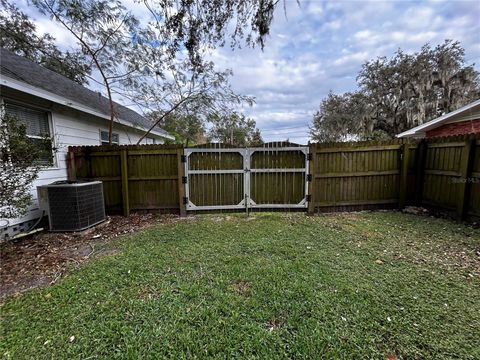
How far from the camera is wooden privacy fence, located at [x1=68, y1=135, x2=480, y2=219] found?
494cm

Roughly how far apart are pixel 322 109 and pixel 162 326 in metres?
22.5

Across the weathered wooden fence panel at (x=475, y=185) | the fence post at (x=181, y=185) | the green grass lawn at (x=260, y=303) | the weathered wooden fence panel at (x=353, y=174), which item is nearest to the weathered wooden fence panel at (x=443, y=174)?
the weathered wooden fence panel at (x=475, y=185)

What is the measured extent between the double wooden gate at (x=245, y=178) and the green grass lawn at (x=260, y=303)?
169cm

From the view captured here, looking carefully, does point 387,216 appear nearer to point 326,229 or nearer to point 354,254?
point 326,229

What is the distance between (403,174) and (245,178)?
368 centimetres

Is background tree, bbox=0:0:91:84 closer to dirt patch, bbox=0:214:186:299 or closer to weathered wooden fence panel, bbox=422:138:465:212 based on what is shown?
dirt patch, bbox=0:214:186:299

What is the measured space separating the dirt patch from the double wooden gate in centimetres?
133

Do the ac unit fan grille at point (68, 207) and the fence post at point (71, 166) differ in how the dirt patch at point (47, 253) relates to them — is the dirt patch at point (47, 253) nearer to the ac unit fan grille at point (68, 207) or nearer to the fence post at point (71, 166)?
the ac unit fan grille at point (68, 207)

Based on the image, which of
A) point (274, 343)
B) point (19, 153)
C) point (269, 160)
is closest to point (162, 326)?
point (274, 343)

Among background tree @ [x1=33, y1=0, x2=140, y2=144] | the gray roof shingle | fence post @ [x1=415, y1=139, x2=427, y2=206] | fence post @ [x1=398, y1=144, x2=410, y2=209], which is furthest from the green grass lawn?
background tree @ [x1=33, y1=0, x2=140, y2=144]

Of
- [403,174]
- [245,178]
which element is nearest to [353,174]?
[403,174]

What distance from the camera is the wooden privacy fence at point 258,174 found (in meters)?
4.94

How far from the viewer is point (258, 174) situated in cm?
502

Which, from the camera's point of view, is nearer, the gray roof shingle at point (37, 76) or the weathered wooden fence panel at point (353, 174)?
the gray roof shingle at point (37, 76)
